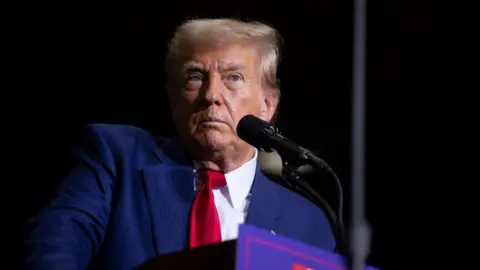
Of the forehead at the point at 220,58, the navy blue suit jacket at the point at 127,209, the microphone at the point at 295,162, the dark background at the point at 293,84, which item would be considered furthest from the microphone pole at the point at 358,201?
the dark background at the point at 293,84

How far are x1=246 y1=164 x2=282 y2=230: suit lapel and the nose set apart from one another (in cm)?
17

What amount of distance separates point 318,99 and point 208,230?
2.54 ft

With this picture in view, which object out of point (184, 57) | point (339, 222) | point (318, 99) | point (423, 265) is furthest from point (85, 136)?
point (423, 265)

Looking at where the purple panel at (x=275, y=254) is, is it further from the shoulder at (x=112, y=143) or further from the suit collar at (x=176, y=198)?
the shoulder at (x=112, y=143)

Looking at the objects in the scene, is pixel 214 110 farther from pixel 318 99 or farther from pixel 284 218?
pixel 318 99

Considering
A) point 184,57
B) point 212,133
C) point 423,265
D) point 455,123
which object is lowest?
point 423,265

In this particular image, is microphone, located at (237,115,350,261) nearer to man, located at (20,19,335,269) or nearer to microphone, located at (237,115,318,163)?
microphone, located at (237,115,318,163)

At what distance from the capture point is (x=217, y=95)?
1616 mm

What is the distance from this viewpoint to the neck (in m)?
1.61

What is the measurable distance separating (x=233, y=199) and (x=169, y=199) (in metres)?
0.14

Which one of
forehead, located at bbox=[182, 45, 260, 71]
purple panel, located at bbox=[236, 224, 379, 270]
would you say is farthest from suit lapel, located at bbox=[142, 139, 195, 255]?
purple panel, located at bbox=[236, 224, 379, 270]

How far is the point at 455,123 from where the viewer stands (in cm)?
210

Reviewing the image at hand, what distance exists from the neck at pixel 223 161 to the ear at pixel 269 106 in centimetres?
15

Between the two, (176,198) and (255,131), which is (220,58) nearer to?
(176,198)
